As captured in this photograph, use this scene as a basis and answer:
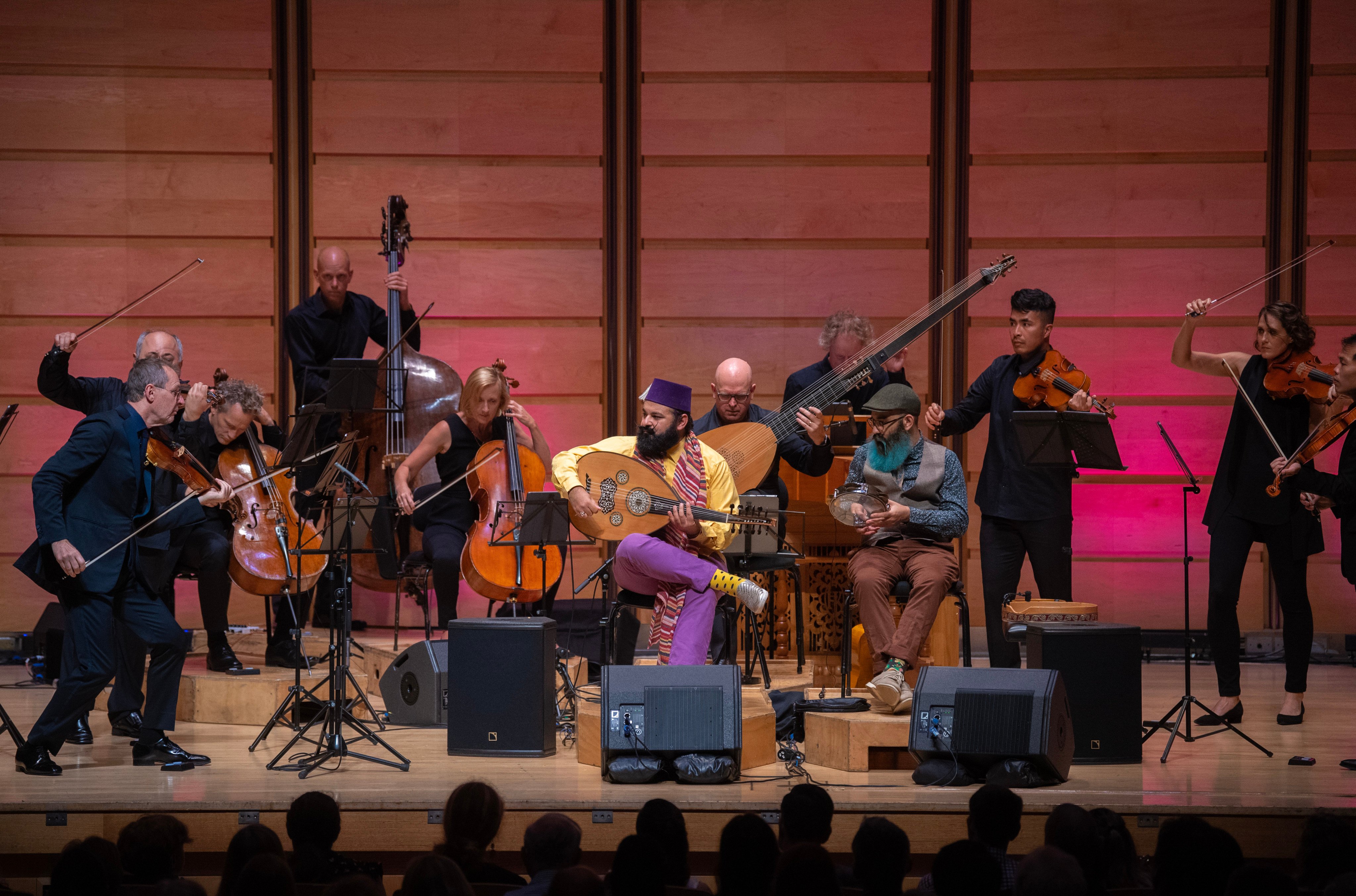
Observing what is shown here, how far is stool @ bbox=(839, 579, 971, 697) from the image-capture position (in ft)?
15.1

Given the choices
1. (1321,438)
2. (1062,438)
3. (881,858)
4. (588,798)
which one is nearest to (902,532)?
(1062,438)

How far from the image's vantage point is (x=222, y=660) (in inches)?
212

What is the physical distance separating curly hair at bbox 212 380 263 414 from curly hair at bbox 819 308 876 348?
2546mm

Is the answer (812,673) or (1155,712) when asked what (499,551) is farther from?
(1155,712)

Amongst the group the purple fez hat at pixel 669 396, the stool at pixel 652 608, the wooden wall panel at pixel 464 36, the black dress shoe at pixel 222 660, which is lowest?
the black dress shoe at pixel 222 660

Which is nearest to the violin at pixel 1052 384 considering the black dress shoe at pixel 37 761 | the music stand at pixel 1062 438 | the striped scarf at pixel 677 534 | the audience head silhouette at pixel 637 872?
the music stand at pixel 1062 438

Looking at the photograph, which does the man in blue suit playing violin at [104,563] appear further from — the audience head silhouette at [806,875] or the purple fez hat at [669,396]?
the audience head silhouette at [806,875]

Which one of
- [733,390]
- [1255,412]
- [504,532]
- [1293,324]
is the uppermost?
[1293,324]

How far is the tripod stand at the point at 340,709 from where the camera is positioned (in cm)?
417

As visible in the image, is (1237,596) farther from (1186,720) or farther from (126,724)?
(126,724)

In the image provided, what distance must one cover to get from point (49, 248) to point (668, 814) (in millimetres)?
5713

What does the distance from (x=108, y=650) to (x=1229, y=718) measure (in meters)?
4.21

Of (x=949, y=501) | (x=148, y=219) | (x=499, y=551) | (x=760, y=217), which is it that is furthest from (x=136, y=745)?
(x=760, y=217)

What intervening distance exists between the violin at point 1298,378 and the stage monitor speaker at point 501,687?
2985 mm
